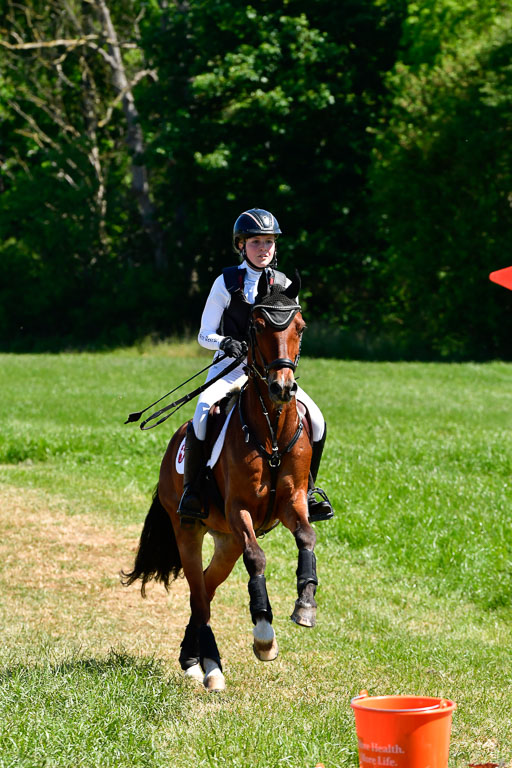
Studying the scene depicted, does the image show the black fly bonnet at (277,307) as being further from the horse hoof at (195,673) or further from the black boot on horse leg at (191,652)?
the horse hoof at (195,673)

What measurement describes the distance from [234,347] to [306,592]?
1.68m

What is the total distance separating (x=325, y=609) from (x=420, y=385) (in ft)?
55.9

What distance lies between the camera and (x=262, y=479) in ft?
21.1

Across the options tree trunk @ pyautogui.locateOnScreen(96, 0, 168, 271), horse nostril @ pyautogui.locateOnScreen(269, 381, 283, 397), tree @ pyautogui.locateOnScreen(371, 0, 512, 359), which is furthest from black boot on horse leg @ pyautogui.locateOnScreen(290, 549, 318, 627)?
tree trunk @ pyautogui.locateOnScreen(96, 0, 168, 271)

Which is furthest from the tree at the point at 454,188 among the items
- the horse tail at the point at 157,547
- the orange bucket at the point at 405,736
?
the orange bucket at the point at 405,736

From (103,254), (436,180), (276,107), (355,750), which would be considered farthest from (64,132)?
(355,750)

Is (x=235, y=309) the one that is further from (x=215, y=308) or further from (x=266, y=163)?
(x=266, y=163)

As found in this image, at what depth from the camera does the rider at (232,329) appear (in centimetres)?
701

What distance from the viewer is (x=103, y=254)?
48.3 metres

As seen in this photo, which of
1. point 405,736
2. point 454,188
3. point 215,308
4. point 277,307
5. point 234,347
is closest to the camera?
point 405,736

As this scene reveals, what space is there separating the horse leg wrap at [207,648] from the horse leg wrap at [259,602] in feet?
3.96

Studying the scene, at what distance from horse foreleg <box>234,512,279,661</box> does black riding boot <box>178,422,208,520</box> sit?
2.84 feet

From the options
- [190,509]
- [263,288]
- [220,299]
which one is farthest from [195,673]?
[263,288]

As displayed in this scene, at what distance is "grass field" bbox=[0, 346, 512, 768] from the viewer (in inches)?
222
